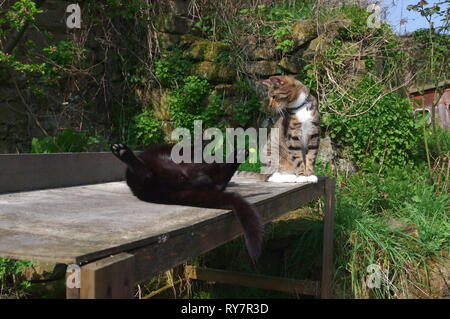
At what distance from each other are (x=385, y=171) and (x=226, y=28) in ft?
8.69

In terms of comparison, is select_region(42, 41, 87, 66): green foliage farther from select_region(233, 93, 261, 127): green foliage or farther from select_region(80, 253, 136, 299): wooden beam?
select_region(80, 253, 136, 299): wooden beam

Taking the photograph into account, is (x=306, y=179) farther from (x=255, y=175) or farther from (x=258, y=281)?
(x=258, y=281)

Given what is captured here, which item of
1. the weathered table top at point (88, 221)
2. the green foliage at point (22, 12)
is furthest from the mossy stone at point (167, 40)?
the weathered table top at point (88, 221)

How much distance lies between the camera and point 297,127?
2738 millimetres

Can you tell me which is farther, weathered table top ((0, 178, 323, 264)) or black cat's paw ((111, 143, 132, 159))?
black cat's paw ((111, 143, 132, 159))

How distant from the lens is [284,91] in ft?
9.02

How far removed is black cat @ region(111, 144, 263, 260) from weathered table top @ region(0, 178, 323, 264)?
0.05 m

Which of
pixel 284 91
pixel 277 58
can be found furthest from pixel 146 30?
pixel 284 91

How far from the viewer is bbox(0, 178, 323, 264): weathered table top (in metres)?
0.95

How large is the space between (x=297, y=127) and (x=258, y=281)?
112 centimetres

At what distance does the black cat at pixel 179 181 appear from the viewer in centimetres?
150

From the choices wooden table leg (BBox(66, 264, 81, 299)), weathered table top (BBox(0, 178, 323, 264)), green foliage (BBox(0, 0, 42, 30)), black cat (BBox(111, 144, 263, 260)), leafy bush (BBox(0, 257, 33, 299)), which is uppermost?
green foliage (BBox(0, 0, 42, 30))

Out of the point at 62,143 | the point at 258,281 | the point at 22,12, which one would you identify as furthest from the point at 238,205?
the point at 22,12

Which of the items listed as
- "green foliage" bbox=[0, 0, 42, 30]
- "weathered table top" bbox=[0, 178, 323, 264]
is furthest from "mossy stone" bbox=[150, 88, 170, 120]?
"weathered table top" bbox=[0, 178, 323, 264]
